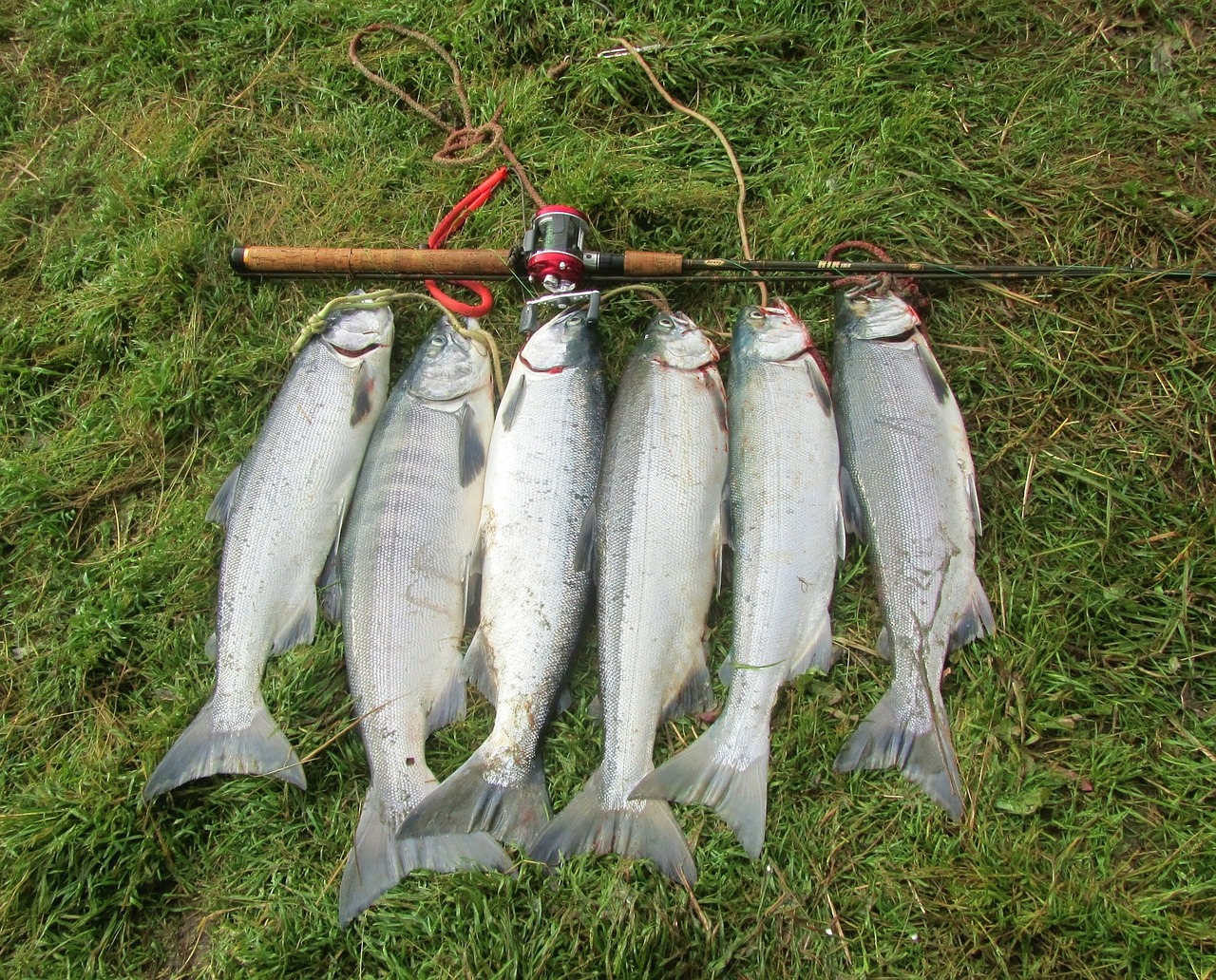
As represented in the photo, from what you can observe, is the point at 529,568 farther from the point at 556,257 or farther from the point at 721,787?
the point at 556,257

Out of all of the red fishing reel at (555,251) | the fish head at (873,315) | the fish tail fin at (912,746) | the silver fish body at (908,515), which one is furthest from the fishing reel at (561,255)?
the fish tail fin at (912,746)

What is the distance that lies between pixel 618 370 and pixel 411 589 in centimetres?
136

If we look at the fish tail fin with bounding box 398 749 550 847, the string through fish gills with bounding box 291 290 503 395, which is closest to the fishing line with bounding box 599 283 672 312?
the string through fish gills with bounding box 291 290 503 395

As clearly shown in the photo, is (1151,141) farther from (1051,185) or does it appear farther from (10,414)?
(10,414)

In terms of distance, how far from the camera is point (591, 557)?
304cm

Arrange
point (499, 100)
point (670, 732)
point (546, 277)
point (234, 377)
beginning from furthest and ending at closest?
point (499, 100) < point (234, 377) < point (546, 277) < point (670, 732)

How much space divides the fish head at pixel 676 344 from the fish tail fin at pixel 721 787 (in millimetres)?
1566

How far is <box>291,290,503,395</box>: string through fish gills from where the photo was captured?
11.5 feet

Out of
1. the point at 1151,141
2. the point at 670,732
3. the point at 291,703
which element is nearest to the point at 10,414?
the point at 291,703

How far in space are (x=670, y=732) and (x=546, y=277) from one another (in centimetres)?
195

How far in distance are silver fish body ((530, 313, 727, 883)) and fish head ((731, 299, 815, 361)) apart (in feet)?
0.56

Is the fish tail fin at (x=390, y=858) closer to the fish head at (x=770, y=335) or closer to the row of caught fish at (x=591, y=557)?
the row of caught fish at (x=591, y=557)

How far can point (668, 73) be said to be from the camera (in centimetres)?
393

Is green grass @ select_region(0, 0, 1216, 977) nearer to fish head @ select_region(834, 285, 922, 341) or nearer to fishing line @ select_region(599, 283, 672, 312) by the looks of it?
fishing line @ select_region(599, 283, 672, 312)
